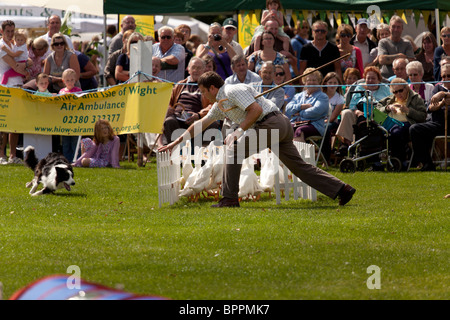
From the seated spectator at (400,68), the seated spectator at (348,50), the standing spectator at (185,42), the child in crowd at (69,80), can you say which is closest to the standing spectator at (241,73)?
the standing spectator at (185,42)

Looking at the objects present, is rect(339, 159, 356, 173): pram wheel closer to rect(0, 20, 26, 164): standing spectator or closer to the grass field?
the grass field

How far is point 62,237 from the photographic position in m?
8.14

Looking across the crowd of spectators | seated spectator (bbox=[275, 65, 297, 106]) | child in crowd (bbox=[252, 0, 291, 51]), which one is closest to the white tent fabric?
the crowd of spectators

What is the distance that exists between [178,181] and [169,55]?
16.7 ft

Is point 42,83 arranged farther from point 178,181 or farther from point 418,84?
point 418,84

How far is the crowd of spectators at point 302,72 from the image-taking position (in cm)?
1412

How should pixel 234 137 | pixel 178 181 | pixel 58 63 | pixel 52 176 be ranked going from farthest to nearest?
pixel 58 63, pixel 52 176, pixel 178 181, pixel 234 137

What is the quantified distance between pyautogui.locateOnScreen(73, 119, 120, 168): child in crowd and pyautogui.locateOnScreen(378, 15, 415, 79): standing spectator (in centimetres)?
512

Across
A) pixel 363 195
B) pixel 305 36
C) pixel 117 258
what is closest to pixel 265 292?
pixel 117 258

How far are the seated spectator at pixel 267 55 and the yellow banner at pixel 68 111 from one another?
2283 mm

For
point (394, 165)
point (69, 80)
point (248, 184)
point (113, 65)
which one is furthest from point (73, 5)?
point (248, 184)

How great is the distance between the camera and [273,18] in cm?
1562

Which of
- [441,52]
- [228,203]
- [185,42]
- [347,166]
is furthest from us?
[185,42]

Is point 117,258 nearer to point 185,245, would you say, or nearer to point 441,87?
point 185,245
